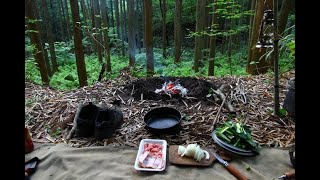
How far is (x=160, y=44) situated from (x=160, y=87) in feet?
69.1

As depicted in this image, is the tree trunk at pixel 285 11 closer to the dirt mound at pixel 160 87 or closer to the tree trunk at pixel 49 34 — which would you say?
the dirt mound at pixel 160 87

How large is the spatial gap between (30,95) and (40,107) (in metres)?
1.37

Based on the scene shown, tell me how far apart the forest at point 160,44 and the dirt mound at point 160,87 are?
124 cm

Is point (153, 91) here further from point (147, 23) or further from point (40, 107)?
point (147, 23)

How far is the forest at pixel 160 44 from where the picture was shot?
22.1ft

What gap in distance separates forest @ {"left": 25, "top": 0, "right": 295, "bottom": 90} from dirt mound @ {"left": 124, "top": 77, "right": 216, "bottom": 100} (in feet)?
4.07

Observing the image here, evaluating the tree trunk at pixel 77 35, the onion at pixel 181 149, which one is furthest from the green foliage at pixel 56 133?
the tree trunk at pixel 77 35

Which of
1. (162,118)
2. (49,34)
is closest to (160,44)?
(49,34)

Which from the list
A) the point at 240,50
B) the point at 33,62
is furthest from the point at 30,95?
the point at 240,50

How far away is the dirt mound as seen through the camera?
15.3 feet

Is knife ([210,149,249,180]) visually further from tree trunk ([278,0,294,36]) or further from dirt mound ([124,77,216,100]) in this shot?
tree trunk ([278,0,294,36])

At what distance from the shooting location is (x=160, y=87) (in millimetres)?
5309

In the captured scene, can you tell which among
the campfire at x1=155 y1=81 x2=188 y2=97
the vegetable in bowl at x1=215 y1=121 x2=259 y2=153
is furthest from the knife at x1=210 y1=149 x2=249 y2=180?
the campfire at x1=155 y1=81 x2=188 y2=97

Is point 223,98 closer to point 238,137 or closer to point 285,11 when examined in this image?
point 238,137
